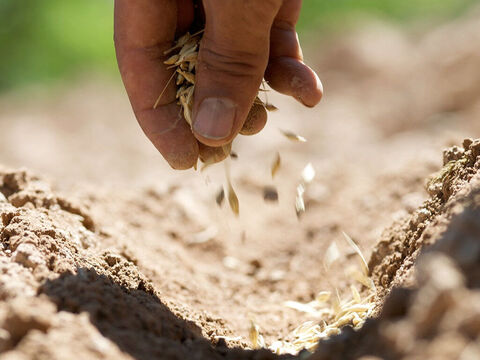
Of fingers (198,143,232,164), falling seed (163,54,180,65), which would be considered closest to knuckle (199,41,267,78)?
falling seed (163,54,180,65)

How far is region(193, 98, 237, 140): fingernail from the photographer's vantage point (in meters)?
1.92

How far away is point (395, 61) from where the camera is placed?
7.56 meters

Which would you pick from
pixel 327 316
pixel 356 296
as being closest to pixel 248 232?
pixel 327 316

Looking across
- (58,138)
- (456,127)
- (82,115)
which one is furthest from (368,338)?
(82,115)

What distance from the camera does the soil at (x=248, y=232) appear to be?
4.39 feet

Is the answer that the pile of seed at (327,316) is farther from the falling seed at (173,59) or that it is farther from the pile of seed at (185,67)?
the falling seed at (173,59)

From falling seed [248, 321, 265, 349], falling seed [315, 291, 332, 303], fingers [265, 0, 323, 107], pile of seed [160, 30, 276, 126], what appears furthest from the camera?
falling seed [315, 291, 332, 303]

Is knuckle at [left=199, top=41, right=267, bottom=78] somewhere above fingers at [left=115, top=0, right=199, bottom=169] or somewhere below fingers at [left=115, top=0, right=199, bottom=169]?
above

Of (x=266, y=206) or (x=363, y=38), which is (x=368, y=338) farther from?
(x=363, y=38)

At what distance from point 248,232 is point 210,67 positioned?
1.67m

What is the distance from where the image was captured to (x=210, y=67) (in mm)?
1943

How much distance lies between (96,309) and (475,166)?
4.08ft

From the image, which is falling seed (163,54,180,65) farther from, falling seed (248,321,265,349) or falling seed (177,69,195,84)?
falling seed (248,321,265,349)

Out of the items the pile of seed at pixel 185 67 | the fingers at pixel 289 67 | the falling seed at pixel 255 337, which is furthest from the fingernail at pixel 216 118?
the falling seed at pixel 255 337
